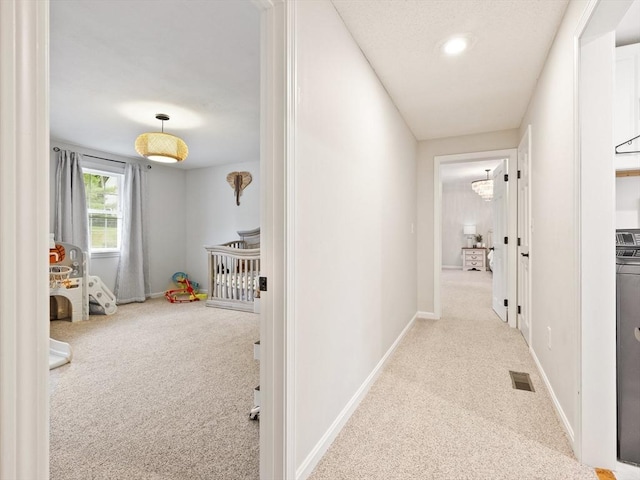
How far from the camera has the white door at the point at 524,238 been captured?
3.09m

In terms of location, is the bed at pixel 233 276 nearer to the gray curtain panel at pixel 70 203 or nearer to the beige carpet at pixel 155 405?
the beige carpet at pixel 155 405

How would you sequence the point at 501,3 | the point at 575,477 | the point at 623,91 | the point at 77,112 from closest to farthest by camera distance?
1. the point at 575,477
2. the point at 501,3
3. the point at 623,91
4. the point at 77,112

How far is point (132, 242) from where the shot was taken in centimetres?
538

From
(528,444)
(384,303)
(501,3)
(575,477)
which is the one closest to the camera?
(575,477)

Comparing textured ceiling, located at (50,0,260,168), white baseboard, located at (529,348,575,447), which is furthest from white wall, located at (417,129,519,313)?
textured ceiling, located at (50,0,260,168)

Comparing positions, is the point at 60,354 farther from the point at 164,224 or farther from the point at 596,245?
the point at 596,245

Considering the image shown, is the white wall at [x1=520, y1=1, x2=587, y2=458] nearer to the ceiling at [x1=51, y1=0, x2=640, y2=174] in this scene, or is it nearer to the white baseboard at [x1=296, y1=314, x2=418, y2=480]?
the ceiling at [x1=51, y1=0, x2=640, y2=174]

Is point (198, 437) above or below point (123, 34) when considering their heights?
below

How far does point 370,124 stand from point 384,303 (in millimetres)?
1395

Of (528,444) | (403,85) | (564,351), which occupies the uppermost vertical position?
(403,85)

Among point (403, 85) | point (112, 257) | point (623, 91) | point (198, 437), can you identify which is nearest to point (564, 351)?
point (623, 91)

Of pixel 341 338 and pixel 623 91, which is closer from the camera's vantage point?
pixel 341 338

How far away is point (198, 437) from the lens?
1741 mm

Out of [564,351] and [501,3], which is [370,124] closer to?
[501,3]
